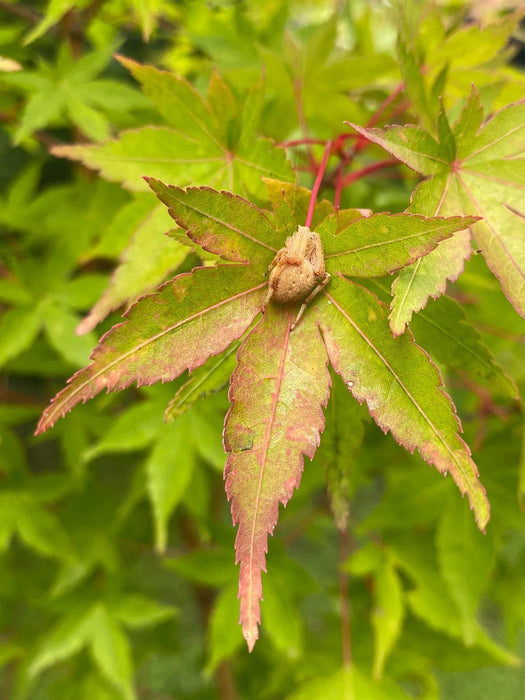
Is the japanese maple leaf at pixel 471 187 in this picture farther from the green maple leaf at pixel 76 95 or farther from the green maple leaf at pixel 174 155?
the green maple leaf at pixel 76 95

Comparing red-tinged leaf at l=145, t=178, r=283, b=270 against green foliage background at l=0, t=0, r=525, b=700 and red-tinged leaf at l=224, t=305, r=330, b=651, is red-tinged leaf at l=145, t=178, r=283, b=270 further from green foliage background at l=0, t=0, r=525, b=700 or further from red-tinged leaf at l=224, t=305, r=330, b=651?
green foliage background at l=0, t=0, r=525, b=700

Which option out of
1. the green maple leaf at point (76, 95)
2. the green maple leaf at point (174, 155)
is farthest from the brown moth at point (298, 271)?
the green maple leaf at point (76, 95)

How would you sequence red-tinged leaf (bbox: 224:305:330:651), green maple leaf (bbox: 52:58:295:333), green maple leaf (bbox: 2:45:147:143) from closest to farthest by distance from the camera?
red-tinged leaf (bbox: 224:305:330:651) < green maple leaf (bbox: 52:58:295:333) < green maple leaf (bbox: 2:45:147:143)

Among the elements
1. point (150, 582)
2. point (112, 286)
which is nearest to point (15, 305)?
point (112, 286)

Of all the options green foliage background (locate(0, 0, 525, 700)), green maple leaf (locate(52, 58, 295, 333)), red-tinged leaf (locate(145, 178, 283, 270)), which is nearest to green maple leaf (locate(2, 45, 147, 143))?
green foliage background (locate(0, 0, 525, 700))

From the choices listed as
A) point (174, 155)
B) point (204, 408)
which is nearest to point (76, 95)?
point (174, 155)

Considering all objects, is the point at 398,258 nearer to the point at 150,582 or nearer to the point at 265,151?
the point at 265,151

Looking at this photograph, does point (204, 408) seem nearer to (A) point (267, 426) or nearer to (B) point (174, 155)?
(B) point (174, 155)
